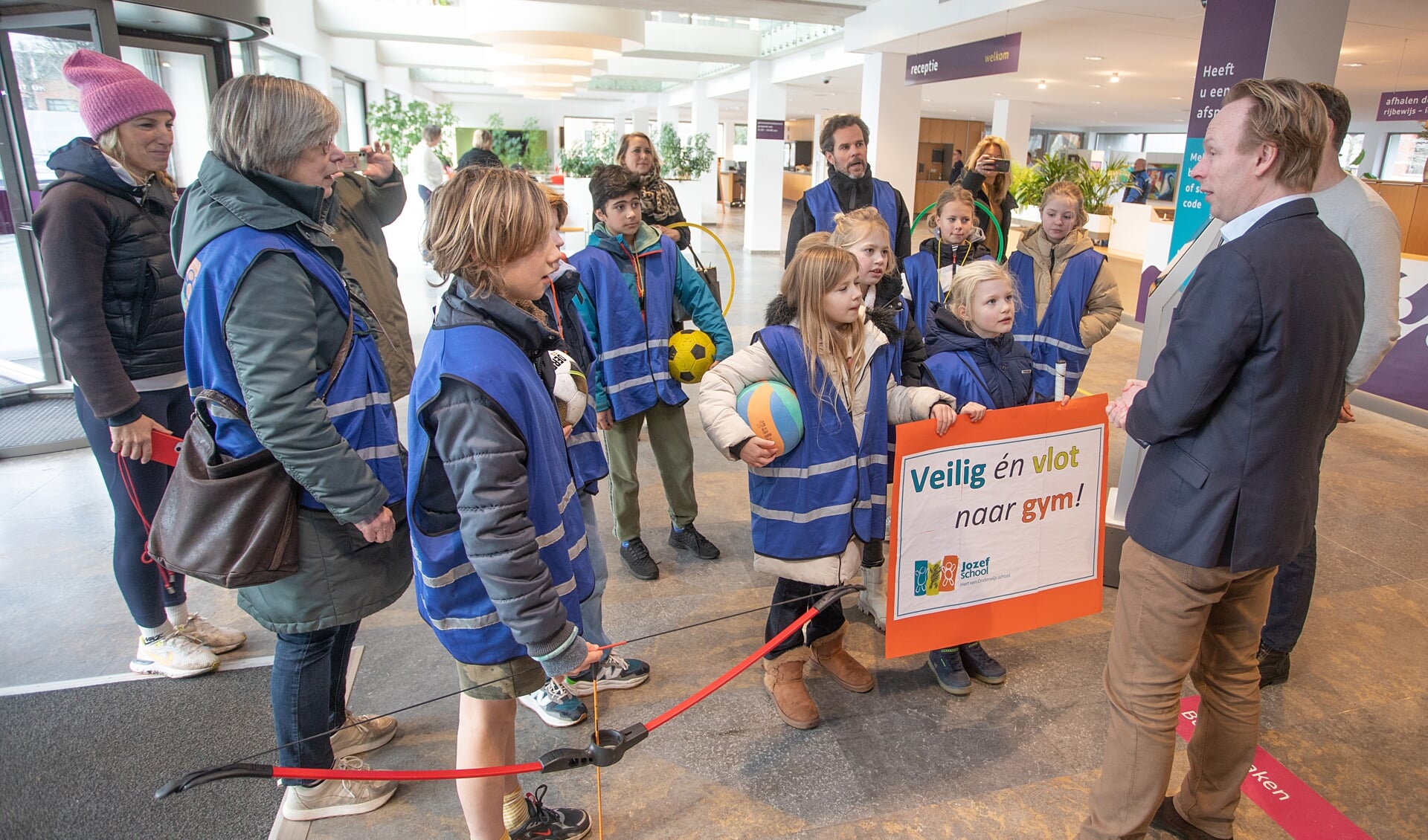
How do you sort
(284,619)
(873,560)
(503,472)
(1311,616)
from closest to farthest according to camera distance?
(503,472) < (284,619) < (873,560) < (1311,616)

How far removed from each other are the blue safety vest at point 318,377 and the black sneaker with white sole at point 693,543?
1790 millimetres

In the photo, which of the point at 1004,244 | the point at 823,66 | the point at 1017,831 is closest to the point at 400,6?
the point at 823,66

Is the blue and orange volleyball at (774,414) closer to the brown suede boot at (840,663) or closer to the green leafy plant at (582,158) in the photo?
the brown suede boot at (840,663)

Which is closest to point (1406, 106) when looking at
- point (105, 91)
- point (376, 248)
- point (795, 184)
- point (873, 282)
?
point (873, 282)

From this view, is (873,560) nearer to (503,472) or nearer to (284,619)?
(503,472)

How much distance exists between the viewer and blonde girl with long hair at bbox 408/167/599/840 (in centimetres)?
142

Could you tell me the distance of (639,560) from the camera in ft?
10.9

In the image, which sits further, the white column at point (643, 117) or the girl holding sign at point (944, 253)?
the white column at point (643, 117)

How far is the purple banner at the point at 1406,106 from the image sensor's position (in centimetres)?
1023

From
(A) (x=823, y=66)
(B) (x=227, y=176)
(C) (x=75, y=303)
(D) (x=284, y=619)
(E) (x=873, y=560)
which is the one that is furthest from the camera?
(A) (x=823, y=66)

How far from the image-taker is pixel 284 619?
183 centimetres

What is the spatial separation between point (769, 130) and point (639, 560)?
39.8 feet

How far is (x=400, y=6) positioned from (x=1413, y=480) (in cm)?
1354

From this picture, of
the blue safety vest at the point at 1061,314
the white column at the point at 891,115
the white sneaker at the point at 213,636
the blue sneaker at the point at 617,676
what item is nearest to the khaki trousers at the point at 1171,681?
the blue sneaker at the point at 617,676
